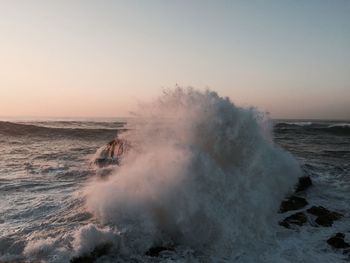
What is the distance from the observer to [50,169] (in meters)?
13.5

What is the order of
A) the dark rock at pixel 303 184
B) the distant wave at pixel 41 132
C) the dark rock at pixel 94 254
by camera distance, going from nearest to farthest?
the dark rock at pixel 94 254 → the dark rock at pixel 303 184 → the distant wave at pixel 41 132

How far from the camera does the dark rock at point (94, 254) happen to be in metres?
5.69

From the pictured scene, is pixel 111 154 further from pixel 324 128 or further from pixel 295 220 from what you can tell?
pixel 324 128

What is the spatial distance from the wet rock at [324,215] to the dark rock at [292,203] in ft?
1.24

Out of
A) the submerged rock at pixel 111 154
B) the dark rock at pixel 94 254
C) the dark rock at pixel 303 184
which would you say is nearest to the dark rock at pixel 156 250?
the dark rock at pixel 94 254

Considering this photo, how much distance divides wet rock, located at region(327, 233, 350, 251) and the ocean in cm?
13

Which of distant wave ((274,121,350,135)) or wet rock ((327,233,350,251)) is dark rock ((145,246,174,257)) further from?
distant wave ((274,121,350,135))

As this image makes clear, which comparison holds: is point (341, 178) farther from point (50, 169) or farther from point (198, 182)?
point (50, 169)

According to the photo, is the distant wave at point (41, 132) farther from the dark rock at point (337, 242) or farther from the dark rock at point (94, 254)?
the dark rock at point (337, 242)

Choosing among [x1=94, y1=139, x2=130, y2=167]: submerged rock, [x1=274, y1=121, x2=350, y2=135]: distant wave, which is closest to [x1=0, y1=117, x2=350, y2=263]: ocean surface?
[x1=94, y1=139, x2=130, y2=167]: submerged rock

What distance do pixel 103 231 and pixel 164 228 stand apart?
1.18m

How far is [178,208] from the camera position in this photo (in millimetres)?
7270

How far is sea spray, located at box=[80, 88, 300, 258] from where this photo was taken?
688 cm

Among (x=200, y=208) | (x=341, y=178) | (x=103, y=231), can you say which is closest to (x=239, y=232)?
(x=200, y=208)
